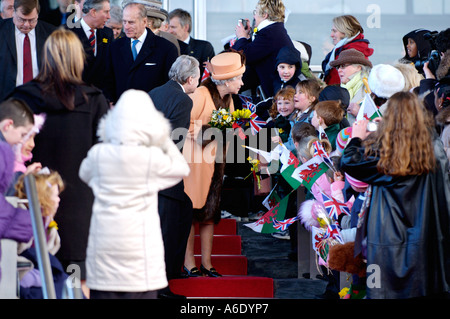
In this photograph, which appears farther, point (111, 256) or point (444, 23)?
point (444, 23)

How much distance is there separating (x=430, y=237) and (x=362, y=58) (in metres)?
2.94

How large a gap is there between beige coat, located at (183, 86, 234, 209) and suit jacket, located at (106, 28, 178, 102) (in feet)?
2.00

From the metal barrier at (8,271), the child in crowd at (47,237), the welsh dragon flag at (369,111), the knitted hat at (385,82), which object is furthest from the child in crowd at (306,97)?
the metal barrier at (8,271)

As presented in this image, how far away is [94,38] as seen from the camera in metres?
7.32

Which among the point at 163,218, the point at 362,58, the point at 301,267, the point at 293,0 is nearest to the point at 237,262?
the point at 301,267

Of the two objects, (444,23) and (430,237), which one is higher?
(444,23)

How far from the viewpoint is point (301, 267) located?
687 centimetres

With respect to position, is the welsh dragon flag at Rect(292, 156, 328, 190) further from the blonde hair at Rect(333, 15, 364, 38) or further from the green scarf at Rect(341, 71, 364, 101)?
the blonde hair at Rect(333, 15, 364, 38)

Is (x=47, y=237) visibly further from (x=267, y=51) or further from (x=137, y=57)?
(x=267, y=51)

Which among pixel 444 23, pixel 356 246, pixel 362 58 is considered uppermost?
pixel 444 23

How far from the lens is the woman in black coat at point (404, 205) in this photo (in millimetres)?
4727

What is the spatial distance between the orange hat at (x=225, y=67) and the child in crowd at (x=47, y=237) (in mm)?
2728

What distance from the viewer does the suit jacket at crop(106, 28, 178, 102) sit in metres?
7.11

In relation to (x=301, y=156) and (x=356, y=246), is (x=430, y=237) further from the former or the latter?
(x=301, y=156)
